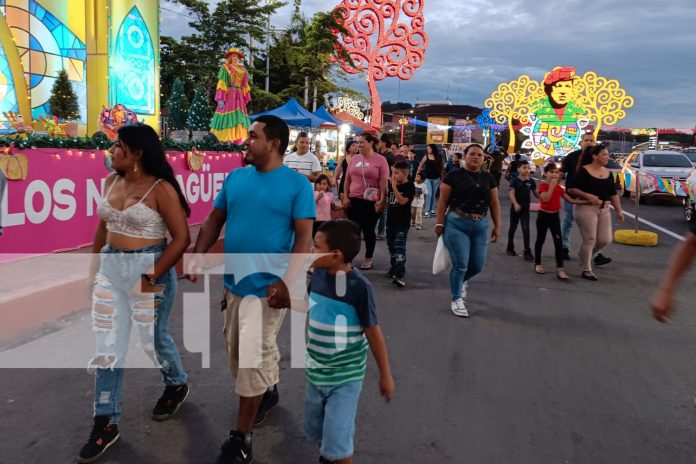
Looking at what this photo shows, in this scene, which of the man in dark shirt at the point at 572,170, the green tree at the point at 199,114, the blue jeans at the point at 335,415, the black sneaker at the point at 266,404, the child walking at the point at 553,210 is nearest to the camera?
the blue jeans at the point at 335,415

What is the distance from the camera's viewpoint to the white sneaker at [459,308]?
18.2 feet

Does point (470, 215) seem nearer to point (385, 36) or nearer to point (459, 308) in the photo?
point (459, 308)

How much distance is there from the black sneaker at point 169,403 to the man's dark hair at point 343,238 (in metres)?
1.57

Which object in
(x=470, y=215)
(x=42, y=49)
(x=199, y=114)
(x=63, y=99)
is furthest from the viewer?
(x=199, y=114)

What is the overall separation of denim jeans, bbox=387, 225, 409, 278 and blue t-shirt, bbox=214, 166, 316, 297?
403 centimetres

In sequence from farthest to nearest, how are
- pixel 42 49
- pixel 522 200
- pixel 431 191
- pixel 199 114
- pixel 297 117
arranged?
pixel 199 114
pixel 297 117
pixel 42 49
pixel 431 191
pixel 522 200

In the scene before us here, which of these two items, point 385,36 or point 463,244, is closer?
point 463,244

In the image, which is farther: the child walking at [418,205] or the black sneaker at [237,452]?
the child walking at [418,205]

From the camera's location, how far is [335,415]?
242 centimetres

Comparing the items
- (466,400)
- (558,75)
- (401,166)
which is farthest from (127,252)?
(558,75)

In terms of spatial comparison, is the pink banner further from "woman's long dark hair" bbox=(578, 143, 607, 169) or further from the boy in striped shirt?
"woman's long dark hair" bbox=(578, 143, 607, 169)

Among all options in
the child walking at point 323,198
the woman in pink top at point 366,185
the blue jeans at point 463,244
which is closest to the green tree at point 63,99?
the child walking at point 323,198

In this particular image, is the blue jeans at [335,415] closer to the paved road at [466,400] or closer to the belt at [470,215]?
the paved road at [466,400]

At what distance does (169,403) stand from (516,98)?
23448 mm
